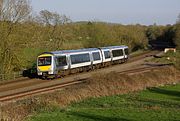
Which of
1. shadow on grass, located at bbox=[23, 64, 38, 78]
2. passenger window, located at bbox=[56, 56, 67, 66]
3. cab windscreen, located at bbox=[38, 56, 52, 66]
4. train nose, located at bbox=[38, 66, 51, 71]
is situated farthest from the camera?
shadow on grass, located at bbox=[23, 64, 38, 78]

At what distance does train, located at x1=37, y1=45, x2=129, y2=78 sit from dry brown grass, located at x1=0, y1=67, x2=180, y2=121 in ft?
17.9

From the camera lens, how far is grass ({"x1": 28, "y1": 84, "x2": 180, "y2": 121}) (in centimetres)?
1991

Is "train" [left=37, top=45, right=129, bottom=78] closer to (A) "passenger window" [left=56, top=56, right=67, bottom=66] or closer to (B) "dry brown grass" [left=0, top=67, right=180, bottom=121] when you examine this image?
(A) "passenger window" [left=56, top=56, right=67, bottom=66]

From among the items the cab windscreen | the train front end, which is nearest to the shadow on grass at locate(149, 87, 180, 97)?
the train front end

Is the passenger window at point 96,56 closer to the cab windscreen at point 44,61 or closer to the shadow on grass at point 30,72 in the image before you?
the shadow on grass at point 30,72

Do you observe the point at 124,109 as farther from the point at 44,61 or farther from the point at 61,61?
the point at 61,61

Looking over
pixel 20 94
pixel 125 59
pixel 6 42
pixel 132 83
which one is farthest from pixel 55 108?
pixel 125 59

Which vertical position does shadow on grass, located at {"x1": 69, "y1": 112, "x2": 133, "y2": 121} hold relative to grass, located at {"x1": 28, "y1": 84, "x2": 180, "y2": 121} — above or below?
above

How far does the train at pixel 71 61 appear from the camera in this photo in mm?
35844

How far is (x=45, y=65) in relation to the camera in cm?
3584

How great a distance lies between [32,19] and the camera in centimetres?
4166

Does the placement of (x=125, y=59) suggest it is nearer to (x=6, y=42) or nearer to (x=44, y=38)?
(x=44, y=38)

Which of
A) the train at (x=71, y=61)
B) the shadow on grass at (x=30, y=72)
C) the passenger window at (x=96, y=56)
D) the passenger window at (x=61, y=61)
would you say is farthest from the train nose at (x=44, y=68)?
the passenger window at (x=96, y=56)

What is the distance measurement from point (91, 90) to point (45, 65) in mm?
8137
